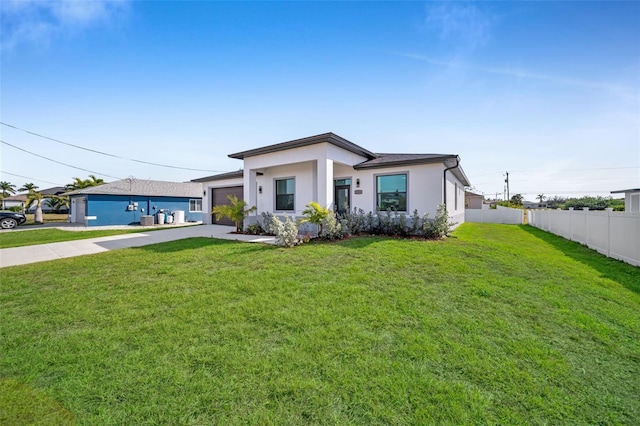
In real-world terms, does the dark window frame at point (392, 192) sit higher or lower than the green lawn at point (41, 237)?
higher

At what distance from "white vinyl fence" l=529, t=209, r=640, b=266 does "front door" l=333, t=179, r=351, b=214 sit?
847cm

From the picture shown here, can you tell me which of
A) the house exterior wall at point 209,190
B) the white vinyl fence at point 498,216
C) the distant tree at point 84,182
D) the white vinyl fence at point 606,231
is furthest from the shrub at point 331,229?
the distant tree at point 84,182

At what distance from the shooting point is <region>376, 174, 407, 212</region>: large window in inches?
409

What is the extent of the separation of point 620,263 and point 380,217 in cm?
665

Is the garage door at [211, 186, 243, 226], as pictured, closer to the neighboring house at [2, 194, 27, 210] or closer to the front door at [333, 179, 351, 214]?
the front door at [333, 179, 351, 214]

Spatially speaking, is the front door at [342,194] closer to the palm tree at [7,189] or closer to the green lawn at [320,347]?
the green lawn at [320,347]

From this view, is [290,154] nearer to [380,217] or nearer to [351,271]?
[380,217]

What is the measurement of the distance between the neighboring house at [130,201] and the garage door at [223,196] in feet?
23.2

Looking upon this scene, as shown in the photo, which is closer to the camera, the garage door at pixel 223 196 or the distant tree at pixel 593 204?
the garage door at pixel 223 196

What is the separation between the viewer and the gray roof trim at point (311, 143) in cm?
927

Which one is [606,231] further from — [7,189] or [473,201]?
[7,189]

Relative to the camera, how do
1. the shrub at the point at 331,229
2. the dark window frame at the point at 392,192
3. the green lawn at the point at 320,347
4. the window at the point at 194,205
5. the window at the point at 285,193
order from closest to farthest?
the green lawn at the point at 320,347
the shrub at the point at 331,229
the dark window frame at the point at 392,192
the window at the point at 285,193
the window at the point at 194,205

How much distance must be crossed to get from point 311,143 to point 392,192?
12.9ft

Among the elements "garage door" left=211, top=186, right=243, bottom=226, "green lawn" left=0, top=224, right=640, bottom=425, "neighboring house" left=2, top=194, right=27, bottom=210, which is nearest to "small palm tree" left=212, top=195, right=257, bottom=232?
"garage door" left=211, top=186, right=243, bottom=226
